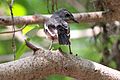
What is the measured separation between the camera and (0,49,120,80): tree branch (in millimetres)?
1106

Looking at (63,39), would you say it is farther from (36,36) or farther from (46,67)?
(36,36)

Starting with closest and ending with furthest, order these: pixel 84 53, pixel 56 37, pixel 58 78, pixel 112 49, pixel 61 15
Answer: pixel 56 37
pixel 61 15
pixel 58 78
pixel 112 49
pixel 84 53

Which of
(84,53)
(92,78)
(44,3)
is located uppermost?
(44,3)

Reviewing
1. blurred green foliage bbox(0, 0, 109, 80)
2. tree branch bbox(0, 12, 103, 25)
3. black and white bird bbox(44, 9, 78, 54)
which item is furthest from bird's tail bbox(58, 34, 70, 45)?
blurred green foliage bbox(0, 0, 109, 80)

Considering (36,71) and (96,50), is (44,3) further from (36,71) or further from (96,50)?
(36,71)

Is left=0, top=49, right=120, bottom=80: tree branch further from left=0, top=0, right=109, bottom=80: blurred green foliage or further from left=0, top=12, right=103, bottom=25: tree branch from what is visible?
left=0, top=0, right=109, bottom=80: blurred green foliage

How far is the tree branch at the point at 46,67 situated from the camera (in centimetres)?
111

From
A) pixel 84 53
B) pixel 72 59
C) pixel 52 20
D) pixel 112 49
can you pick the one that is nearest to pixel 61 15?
pixel 52 20

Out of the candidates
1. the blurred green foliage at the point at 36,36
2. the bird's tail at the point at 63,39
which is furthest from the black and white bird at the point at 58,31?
the blurred green foliage at the point at 36,36

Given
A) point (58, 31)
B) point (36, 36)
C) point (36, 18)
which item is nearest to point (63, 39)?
point (58, 31)

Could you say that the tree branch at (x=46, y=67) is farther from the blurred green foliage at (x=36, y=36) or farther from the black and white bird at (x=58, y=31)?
the blurred green foliage at (x=36, y=36)

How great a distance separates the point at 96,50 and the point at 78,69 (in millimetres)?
1306

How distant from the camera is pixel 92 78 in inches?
47.6

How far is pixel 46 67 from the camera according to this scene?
44.5 inches
